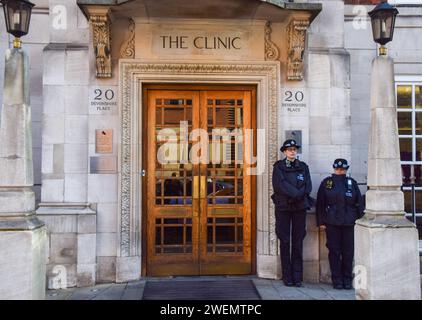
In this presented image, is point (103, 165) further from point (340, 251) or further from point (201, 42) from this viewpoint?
point (340, 251)

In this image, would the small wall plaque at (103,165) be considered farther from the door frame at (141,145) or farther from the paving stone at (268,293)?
the paving stone at (268,293)

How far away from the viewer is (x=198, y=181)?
751 centimetres

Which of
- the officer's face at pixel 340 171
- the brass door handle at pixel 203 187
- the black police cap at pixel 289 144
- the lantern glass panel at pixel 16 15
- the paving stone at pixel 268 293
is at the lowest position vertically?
the paving stone at pixel 268 293

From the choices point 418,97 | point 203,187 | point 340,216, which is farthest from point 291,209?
point 418,97

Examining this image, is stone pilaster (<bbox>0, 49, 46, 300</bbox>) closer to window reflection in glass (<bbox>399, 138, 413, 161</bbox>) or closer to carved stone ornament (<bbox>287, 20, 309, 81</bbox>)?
carved stone ornament (<bbox>287, 20, 309, 81</bbox>)

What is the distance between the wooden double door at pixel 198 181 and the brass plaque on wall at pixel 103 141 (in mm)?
597

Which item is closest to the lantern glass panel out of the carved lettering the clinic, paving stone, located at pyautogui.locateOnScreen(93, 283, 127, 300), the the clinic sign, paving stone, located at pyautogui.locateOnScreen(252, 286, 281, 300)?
the the clinic sign

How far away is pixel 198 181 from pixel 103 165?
5.10ft

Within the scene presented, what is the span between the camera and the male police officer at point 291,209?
6.82 meters

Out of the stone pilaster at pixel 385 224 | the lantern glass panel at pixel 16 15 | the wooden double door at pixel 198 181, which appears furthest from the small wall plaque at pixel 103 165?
the stone pilaster at pixel 385 224

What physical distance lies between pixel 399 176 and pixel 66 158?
4850 mm

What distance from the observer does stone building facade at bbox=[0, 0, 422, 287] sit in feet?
23.1

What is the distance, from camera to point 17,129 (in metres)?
5.25
